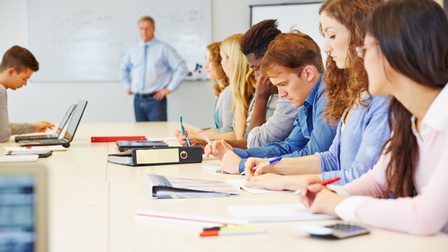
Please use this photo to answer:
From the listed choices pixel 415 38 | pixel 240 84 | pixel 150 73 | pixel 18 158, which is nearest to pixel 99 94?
pixel 150 73

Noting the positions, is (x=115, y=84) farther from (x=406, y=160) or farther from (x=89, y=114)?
(x=406, y=160)

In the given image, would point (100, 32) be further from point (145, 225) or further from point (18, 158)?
point (145, 225)

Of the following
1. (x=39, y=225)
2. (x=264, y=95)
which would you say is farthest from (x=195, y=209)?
(x=264, y=95)

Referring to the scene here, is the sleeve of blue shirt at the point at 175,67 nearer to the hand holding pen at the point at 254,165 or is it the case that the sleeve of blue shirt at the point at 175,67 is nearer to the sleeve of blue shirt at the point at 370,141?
the hand holding pen at the point at 254,165

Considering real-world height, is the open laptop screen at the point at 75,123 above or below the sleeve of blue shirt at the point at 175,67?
below

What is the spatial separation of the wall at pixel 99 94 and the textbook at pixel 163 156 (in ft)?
15.1

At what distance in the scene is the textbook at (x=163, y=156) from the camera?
106 inches

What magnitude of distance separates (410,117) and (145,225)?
676 millimetres

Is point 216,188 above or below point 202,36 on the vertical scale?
below

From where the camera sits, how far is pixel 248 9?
7430 mm

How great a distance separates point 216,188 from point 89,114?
18.2ft

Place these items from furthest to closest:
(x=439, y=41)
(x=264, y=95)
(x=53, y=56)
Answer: (x=53, y=56), (x=264, y=95), (x=439, y=41)

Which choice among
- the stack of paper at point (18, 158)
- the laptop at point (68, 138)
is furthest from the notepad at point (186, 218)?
the laptop at point (68, 138)

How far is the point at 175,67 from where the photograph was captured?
7.18 meters
